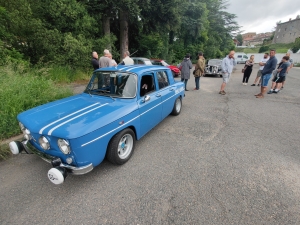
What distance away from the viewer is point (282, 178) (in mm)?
2426

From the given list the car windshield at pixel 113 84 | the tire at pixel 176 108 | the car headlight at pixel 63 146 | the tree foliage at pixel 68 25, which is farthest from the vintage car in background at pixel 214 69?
the car headlight at pixel 63 146

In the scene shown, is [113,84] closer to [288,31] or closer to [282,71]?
[282,71]

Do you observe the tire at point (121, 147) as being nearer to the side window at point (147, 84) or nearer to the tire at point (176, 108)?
the side window at point (147, 84)

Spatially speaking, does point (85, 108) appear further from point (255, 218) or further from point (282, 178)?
point (282, 178)

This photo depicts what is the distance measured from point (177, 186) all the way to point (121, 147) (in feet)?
3.66

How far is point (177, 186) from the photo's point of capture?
2289 millimetres

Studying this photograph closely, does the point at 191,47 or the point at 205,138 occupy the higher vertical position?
the point at 191,47

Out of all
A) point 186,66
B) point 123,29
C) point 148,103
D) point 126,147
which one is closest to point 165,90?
point 148,103

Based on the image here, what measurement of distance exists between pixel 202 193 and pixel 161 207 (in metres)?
0.62

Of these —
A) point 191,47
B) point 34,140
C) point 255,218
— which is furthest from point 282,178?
point 191,47

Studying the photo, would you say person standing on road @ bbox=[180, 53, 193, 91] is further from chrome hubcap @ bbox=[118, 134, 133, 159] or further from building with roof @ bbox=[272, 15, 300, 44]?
building with roof @ bbox=[272, 15, 300, 44]

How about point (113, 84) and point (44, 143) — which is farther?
point (113, 84)

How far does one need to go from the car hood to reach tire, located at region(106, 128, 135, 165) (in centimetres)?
34

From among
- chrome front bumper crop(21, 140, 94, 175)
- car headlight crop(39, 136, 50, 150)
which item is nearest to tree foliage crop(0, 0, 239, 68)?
chrome front bumper crop(21, 140, 94, 175)
